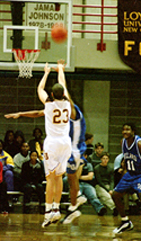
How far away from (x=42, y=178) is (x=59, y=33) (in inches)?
117

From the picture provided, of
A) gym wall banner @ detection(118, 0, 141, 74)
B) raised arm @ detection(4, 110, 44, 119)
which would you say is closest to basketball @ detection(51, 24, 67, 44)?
gym wall banner @ detection(118, 0, 141, 74)

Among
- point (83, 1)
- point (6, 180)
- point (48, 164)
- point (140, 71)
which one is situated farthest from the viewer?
point (83, 1)

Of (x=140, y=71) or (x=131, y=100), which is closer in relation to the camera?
(x=140, y=71)

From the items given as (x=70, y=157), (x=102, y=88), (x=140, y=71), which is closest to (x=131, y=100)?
(x=102, y=88)

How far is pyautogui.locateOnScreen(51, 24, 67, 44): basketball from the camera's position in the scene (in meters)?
8.84

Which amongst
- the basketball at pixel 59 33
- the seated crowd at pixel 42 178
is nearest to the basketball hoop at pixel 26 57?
the basketball at pixel 59 33

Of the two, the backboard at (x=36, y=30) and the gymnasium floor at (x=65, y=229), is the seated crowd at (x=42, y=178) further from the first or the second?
the backboard at (x=36, y=30)

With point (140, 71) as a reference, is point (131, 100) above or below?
below

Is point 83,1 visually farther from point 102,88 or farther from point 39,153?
point 39,153

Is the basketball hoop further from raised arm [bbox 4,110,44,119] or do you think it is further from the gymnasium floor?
the gymnasium floor

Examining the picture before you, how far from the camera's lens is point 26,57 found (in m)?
8.90

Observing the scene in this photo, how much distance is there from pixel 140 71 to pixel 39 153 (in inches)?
115

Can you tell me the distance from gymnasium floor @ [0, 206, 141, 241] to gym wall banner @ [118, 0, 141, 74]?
3449 mm

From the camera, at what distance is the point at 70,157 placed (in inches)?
265
